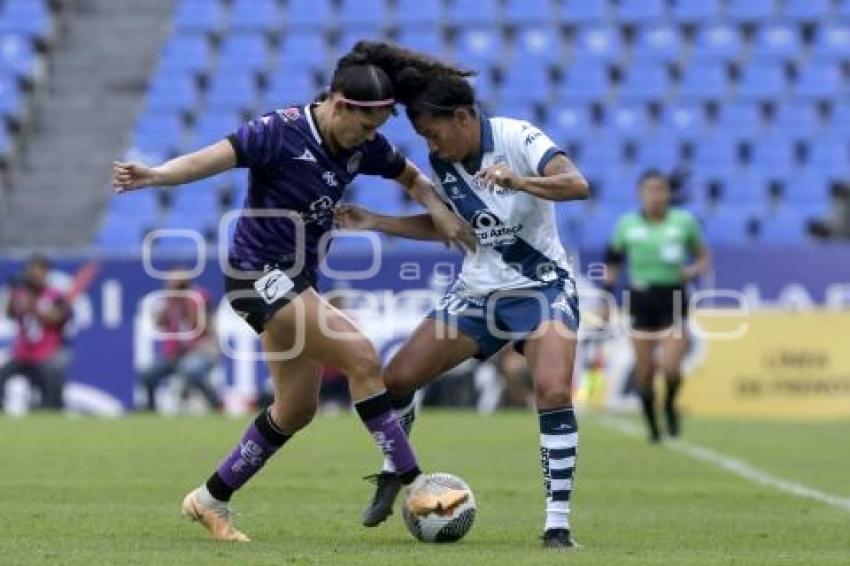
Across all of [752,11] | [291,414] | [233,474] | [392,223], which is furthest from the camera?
[752,11]

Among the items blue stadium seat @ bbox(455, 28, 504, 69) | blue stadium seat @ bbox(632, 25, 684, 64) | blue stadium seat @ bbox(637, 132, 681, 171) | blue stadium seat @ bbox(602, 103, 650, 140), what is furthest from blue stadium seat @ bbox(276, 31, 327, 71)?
blue stadium seat @ bbox(637, 132, 681, 171)

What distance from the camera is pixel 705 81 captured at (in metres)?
28.2

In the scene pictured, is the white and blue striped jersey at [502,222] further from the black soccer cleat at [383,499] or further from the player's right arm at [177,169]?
the player's right arm at [177,169]

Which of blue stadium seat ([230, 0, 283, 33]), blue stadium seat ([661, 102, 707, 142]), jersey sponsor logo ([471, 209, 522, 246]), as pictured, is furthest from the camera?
blue stadium seat ([230, 0, 283, 33])

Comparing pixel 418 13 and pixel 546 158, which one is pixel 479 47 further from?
pixel 546 158

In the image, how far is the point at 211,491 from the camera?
9.15 m

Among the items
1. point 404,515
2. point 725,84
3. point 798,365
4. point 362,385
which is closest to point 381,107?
point 362,385

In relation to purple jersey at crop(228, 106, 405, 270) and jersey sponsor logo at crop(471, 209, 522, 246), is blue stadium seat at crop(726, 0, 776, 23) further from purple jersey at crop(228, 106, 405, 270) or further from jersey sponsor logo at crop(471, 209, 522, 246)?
purple jersey at crop(228, 106, 405, 270)

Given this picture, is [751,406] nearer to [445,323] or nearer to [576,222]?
[576,222]

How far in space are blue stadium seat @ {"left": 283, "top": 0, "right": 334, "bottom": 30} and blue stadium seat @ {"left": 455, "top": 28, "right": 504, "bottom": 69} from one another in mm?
2161

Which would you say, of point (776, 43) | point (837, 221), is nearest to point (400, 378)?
point (837, 221)

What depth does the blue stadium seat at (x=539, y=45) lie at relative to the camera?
2898cm

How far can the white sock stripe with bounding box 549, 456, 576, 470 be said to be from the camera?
869 centimetres

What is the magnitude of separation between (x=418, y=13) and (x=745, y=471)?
1631 cm
